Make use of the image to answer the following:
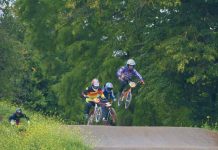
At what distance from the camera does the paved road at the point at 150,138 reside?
51.9ft

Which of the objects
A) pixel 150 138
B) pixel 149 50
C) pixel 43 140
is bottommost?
pixel 150 138

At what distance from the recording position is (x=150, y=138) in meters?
17.6

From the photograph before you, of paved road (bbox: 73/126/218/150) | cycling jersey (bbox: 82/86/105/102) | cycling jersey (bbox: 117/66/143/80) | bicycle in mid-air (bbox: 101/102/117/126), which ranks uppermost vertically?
cycling jersey (bbox: 117/66/143/80)

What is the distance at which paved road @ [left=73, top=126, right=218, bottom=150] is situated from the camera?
15.8 meters

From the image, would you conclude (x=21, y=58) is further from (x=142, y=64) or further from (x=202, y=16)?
(x=202, y=16)

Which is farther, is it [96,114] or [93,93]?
[96,114]

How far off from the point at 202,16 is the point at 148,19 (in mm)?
2517

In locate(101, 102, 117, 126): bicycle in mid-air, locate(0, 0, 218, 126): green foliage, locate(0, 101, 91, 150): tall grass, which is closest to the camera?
locate(0, 101, 91, 150): tall grass

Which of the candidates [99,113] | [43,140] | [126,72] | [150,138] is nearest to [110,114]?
[99,113]

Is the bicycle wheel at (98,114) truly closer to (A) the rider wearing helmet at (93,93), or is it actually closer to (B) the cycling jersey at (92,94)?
(A) the rider wearing helmet at (93,93)

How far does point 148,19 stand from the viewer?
1182 inches

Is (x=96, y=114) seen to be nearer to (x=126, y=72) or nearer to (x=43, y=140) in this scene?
(x=126, y=72)

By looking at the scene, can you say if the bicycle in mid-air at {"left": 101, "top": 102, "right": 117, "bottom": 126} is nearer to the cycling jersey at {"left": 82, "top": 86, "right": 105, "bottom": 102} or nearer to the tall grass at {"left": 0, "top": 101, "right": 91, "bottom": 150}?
the cycling jersey at {"left": 82, "top": 86, "right": 105, "bottom": 102}

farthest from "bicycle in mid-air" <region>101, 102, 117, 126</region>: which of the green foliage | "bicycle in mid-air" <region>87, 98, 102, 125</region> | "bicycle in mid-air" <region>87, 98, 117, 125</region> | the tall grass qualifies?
the tall grass
